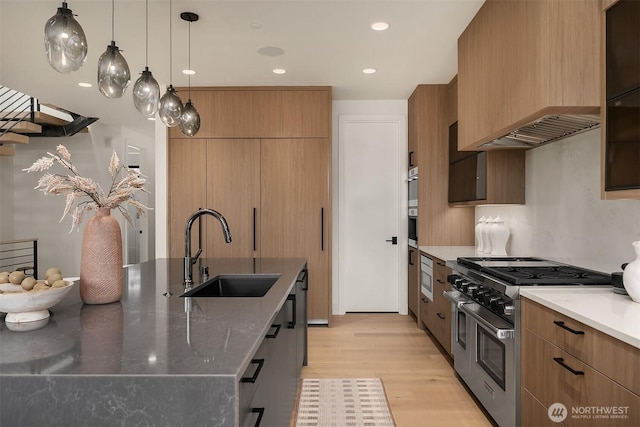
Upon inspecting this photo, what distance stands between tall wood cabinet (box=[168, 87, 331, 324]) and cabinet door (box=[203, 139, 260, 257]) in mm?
11

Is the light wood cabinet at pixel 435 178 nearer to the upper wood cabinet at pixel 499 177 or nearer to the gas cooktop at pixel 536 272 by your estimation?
the upper wood cabinet at pixel 499 177

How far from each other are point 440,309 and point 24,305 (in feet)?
10.5

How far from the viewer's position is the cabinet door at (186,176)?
4.77 metres

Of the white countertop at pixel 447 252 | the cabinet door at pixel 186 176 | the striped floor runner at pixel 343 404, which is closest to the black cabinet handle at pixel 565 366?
the striped floor runner at pixel 343 404

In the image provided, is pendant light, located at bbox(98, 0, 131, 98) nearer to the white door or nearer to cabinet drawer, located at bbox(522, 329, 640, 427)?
cabinet drawer, located at bbox(522, 329, 640, 427)

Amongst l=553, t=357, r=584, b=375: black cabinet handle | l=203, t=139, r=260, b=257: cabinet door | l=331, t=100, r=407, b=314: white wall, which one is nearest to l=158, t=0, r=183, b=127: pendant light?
l=203, t=139, r=260, b=257: cabinet door

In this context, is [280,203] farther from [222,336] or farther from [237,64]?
[222,336]

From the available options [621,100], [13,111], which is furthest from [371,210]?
[13,111]

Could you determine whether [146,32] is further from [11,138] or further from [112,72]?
[11,138]

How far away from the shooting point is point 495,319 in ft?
7.72

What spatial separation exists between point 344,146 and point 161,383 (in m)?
4.63

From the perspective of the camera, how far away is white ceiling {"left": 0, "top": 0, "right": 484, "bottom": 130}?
9.67ft

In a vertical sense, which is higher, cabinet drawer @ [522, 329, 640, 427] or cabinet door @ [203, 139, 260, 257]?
cabinet door @ [203, 139, 260, 257]

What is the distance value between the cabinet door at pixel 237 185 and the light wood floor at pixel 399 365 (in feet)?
4.30
